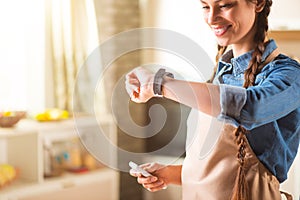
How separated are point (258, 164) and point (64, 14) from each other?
2.11 metres

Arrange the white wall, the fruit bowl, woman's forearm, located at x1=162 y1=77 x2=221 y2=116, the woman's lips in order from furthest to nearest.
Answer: the fruit bowl, the white wall, the woman's lips, woman's forearm, located at x1=162 y1=77 x2=221 y2=116

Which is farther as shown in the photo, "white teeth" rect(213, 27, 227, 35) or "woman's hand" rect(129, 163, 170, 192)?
"woman's hand" rect(129, 163, 170, 192)

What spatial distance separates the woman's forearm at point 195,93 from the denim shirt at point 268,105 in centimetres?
1

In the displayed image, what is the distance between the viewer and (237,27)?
29.1 inches

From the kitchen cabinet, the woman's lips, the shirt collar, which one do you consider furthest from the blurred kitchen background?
the woman's lips

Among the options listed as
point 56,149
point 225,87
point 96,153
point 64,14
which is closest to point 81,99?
point 56,149

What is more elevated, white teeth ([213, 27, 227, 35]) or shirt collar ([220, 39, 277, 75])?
white teeth ([213, 27, 227, 35])

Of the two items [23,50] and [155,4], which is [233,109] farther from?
[155,4]

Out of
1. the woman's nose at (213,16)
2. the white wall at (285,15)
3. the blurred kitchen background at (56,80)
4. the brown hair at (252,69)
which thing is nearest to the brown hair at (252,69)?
the brown hair at (252,69)

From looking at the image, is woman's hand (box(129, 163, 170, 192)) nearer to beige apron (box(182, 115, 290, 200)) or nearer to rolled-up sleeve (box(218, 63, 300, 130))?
beige apron (box(182, 115, 290, 200))

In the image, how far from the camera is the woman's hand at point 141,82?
0.65 metres

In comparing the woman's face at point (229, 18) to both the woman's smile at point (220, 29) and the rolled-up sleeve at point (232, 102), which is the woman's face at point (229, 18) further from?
the rolled-up sleeve at point (232, 102)

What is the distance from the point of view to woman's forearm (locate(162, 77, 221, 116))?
0.63 m

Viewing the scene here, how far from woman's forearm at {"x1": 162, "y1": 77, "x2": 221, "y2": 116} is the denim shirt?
0.03ft
